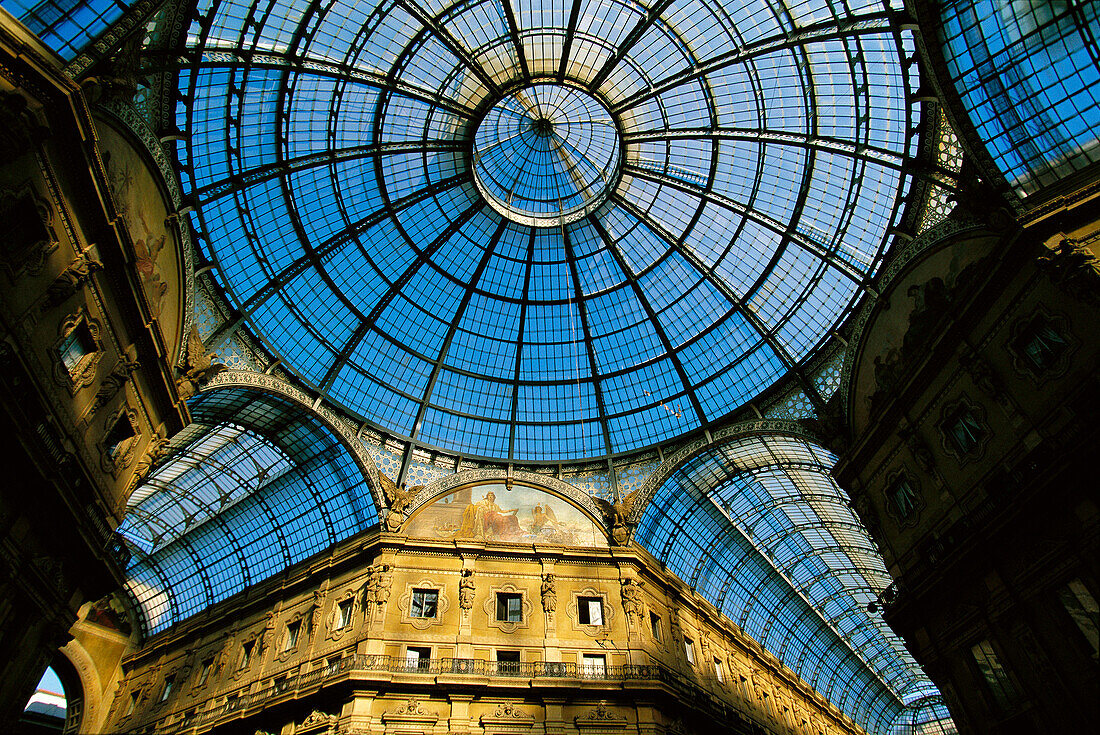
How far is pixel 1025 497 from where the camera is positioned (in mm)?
20234

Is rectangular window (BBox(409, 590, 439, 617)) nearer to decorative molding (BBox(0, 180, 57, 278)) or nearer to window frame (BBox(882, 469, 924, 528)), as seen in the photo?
decorative molding (BBox(0, 180, 57, 278))

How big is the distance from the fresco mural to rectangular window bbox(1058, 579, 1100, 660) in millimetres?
21047

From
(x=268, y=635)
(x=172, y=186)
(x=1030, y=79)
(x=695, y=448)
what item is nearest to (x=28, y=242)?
(x=172, y=186)

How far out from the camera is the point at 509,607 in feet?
107

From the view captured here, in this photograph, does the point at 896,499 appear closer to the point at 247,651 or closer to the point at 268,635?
the point at 268,635

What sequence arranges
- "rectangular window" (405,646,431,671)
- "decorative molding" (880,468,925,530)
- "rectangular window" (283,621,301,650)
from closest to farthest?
"decorative molding" (880,468,925,530) < "rectangular window" (405,646,431,671) < "rectangular window" (283,621,301,650)

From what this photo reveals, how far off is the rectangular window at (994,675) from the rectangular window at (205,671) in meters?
36.9

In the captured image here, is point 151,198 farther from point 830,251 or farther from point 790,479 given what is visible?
point 790,479

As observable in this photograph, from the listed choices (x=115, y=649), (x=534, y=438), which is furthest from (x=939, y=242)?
(x=115, y=649)

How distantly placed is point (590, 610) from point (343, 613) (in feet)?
39.9

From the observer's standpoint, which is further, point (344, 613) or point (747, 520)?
point (747, 520)

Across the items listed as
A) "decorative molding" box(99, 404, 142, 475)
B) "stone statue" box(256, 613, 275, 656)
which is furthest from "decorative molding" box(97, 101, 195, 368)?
"stone statue" box(256, 613, 275, 656)

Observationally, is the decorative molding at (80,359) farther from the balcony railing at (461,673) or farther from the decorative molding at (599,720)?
→ the decorative molding at (599,720)

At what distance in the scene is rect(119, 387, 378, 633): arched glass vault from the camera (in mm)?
37000
